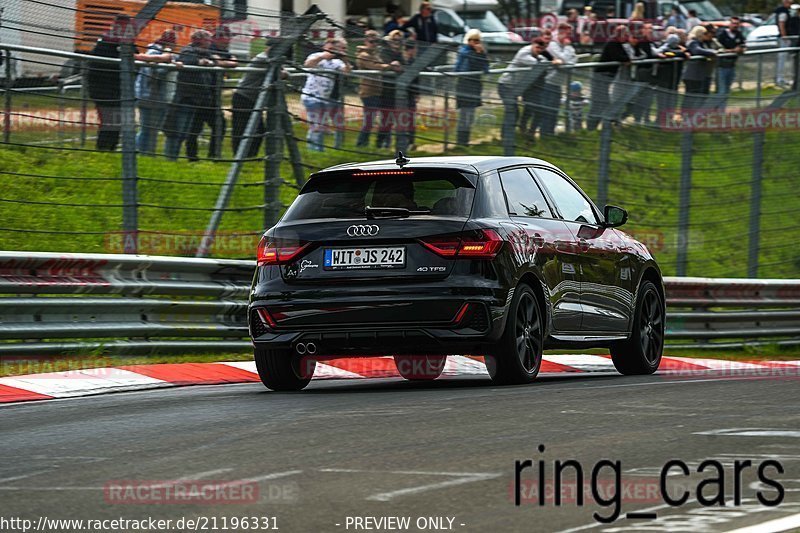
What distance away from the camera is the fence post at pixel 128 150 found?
13094mm

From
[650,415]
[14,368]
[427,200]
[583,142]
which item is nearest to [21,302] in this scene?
[14,368]

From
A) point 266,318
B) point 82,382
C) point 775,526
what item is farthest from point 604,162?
point 775,526

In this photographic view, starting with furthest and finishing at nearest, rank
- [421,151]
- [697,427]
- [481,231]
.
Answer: [421,151]
[481,231]
[697,427]

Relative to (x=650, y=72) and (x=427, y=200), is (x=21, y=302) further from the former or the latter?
(x=650, y=72)

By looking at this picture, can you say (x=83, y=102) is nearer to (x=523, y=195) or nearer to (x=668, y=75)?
(x=523, y=195)

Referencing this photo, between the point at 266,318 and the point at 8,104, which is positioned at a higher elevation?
the point at 8,104

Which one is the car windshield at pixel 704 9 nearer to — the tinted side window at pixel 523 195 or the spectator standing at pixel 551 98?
the spectator standing at pixel 551 98

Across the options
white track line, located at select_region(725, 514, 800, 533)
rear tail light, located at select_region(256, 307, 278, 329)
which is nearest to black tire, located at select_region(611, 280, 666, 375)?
rear tail light, located at select_region(256, 307, 278, 329)

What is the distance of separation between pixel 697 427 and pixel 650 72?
1402 cm

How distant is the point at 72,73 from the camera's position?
1309 centimetres

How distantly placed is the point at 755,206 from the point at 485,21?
881 inches

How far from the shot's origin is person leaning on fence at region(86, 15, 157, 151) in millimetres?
13125

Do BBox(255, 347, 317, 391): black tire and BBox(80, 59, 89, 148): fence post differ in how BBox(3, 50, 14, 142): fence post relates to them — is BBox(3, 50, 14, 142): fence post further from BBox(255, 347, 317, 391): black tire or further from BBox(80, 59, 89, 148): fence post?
BBox(255, 347, 317, 391): black tire

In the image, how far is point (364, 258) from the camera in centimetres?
1042
